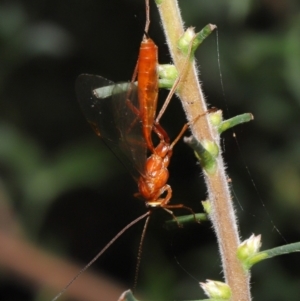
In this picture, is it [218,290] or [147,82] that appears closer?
[218,290]

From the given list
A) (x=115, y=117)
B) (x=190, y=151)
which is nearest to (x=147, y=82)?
(x=115, y=117)

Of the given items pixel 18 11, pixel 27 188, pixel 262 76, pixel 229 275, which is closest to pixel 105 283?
pixel 27 188

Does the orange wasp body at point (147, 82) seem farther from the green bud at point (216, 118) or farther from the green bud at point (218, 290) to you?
the green bud at point (218, 290)

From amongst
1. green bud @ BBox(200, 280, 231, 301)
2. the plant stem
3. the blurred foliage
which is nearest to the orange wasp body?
the plant stem

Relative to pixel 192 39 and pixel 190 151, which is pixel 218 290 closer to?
pixel 192 39

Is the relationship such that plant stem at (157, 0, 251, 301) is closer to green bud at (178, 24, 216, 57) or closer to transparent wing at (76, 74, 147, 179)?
green bud at (178, 24, 216, 57)

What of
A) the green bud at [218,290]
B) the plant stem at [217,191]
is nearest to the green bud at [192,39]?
the plant stem at [217,191]

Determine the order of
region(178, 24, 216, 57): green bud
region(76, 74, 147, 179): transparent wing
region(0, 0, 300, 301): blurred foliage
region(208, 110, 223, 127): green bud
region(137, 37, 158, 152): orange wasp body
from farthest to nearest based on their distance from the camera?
1. region(0, 0, 300, 301): blurred foliage
2. region(76, 74, 147, 179): transparent wing
3. region(137, 37, 158, 152): orange wasp body
4. region(208, 110, 223, 127): green bud
5. region(178, 24, 216, 57): green bud

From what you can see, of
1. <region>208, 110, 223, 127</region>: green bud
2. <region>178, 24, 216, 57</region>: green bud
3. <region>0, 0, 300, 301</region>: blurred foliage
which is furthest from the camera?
<region>0, 0, 300, 301</region>: blurred foliage
